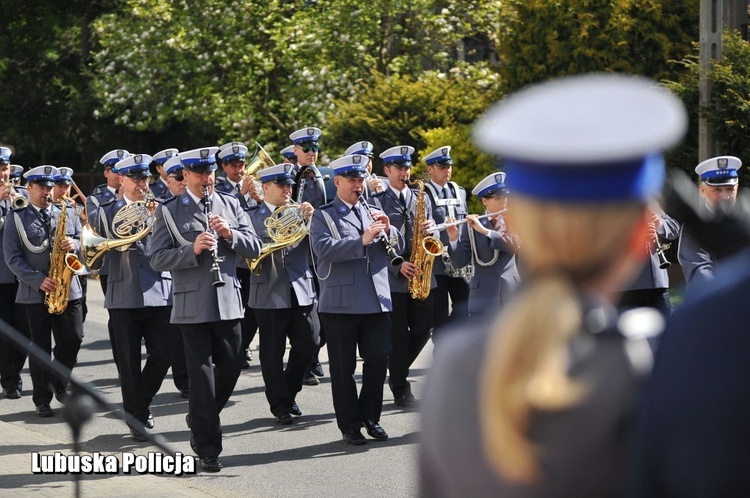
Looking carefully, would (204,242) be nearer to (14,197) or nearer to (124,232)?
(124,232)

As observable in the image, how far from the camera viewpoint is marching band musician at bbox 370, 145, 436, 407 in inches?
413

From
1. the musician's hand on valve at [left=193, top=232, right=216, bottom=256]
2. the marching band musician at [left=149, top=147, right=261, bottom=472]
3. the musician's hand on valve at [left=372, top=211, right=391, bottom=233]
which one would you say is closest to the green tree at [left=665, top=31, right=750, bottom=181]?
the musician's hand on valve at [left=372, top=211, right=391, bottom=233]

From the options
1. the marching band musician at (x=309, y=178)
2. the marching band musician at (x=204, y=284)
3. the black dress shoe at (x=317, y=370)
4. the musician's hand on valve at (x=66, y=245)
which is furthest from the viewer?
the black dress shoe at (x=317, y=370)

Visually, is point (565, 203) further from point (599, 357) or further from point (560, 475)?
point (560, 475)

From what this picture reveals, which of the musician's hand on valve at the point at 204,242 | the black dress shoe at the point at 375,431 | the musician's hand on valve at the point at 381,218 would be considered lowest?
the black dress shoe at the point at 375,431

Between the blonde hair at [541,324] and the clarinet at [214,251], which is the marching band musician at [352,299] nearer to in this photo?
the clarinet at [214,251]

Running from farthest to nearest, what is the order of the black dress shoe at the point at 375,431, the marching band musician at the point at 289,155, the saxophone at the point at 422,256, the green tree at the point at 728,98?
the green tree at the point at 728,98 → the marching band musician at the point at 289,155 → the saxophone at the point at 422,256 → the black dress shoe at the point at 375,431

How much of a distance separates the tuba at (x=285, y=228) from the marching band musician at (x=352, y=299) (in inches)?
34.1

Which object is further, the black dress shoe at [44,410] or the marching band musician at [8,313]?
the marching band musician at [8,313]

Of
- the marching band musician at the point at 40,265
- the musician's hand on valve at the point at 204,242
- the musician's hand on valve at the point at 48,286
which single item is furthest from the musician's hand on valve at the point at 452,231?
the musician's hand on valve at the point at 48,286

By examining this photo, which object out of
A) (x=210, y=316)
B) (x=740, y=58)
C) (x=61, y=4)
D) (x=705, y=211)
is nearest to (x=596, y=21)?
(x=740, y=58)

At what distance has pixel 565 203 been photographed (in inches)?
65.6

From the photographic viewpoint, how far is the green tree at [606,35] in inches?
762

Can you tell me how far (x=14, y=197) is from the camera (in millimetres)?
12016
